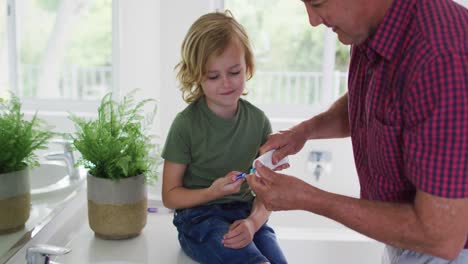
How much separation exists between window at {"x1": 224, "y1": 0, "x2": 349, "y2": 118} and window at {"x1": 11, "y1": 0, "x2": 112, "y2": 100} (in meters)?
1.03

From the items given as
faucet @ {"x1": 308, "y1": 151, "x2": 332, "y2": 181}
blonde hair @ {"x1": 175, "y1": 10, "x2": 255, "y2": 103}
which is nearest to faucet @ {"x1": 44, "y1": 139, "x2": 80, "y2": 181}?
blonde hair @ {"x1": 175, "y1": 10, "x2": 255, "y2": 103}

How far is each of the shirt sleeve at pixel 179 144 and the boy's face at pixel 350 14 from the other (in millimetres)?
507

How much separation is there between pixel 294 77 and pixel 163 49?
2186 millimetres

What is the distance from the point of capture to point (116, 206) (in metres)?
1.34

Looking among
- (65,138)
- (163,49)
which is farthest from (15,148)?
(163,49)

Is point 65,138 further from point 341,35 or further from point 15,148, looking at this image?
point 341,35

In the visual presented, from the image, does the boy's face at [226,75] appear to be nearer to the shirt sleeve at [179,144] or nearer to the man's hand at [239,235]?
the shirt sleeve at [179,144]

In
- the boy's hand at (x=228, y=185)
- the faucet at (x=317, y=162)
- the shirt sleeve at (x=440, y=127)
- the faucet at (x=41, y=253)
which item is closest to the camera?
the shirt sleeve at (x=440, y=127)

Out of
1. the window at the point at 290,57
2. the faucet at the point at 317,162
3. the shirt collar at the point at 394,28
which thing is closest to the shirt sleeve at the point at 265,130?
the shirt collar at the point at 394,28

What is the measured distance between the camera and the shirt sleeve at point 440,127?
825mm

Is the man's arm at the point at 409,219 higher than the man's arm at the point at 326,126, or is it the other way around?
the man's arm at the point at 326,126

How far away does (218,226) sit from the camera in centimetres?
133

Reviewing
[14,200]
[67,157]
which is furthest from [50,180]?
[14,200]

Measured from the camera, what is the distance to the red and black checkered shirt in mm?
831
